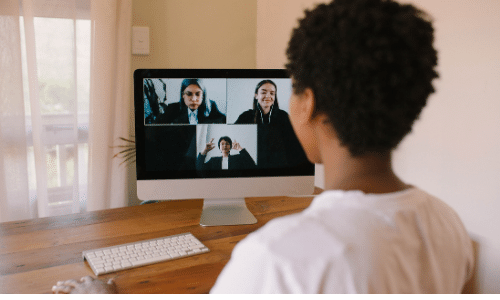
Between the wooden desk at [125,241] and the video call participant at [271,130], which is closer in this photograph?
the wooden desk at [125,241]

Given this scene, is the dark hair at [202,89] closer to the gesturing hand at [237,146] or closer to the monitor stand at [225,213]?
the gesturing hand at [237,146]

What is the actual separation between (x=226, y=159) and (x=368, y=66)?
0.87 metres

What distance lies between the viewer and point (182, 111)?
4.31ft

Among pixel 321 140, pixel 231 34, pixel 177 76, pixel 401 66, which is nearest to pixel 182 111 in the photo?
pixel 177 76

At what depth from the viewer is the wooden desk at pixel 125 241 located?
0.97 m

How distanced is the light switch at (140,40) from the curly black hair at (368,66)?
152 cm

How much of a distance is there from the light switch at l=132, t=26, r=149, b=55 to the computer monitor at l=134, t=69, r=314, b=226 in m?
0.77

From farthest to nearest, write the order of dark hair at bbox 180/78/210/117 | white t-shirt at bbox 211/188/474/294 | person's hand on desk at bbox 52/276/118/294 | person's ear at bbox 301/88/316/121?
dark hair at bbox 180/78/210/117 < person's hand on desk at bbox 52/276/118/294 < person's ear at bbox 301/88/316/121 < white t-shirt at bbox 211/188/474/294

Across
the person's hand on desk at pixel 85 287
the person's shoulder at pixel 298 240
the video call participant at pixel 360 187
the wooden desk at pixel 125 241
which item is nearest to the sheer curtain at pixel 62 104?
the wooden desk at pixel 125 241

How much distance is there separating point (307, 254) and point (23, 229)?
3.71 feet

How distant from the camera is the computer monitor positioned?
130 cm

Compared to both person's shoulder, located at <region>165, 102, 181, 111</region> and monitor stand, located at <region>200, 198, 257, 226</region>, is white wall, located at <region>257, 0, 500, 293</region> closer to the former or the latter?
monitor stand, located at <region>200, 198, 257, 226</region>

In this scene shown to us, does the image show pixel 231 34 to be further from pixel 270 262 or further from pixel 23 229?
pixel 270 262

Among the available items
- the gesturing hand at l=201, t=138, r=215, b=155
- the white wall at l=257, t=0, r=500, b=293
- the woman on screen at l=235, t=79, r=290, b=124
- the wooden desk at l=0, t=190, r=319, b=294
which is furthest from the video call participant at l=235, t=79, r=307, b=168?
the white wall at l=257, t=0, r=500, b=293
